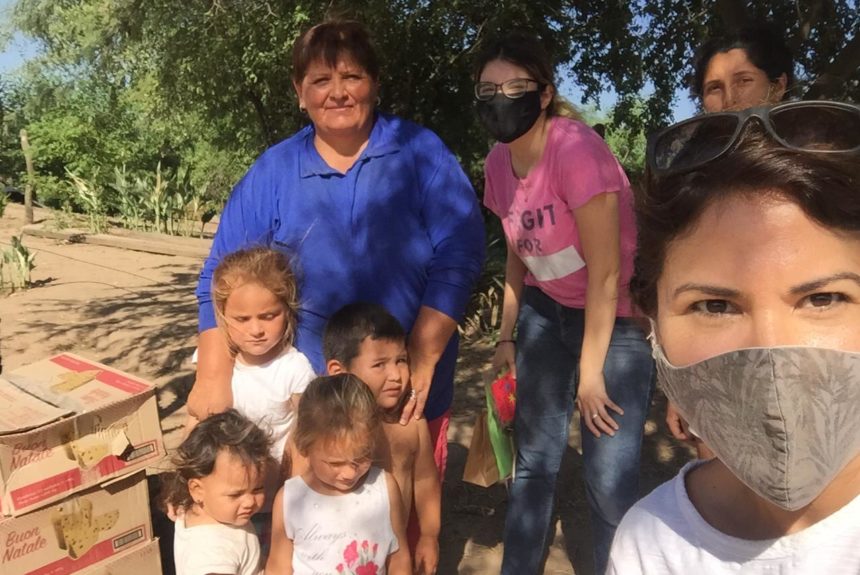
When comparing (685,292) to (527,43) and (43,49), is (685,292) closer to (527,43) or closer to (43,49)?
(527,43)

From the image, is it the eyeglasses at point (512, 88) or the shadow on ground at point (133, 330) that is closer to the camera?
the eyeglasses at point (512, 88)

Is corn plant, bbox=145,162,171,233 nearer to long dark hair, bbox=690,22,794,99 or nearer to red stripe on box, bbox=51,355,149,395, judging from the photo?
red stripe on box, bbox=51,355,149,395

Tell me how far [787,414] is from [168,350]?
6364 millimetres

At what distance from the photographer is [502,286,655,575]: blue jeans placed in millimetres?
2227

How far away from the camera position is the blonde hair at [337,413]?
82.4 inches

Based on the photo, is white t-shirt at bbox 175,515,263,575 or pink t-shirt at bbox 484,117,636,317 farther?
white t-shirt at bbox 175,515,263,575

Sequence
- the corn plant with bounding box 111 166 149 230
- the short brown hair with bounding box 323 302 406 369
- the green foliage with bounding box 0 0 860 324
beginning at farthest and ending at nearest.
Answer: the corn plant with bounding box 111 166 149 230 < the green foliage with bounding box 0 0 860 324 < the short brown hair with bounding box 323 302 406 369

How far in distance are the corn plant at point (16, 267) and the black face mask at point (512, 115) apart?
8379mm

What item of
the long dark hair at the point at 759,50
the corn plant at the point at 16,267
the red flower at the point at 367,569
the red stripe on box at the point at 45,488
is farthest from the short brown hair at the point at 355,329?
the corn plant at the point at 16,267

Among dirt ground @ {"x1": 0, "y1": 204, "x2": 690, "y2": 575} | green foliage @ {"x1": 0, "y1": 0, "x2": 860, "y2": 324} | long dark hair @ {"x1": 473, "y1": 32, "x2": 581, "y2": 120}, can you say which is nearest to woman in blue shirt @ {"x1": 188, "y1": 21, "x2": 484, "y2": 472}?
long dark hair @ {"x1": 473, "y1": 32, "x2": 581, "y2": 120}

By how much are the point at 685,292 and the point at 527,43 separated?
57.8 inches

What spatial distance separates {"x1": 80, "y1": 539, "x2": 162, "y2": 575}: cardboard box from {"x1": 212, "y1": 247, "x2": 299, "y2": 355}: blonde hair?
99 cm

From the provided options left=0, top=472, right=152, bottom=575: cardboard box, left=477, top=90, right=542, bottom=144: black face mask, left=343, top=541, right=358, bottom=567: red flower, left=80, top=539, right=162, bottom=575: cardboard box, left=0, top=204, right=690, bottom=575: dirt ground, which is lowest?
left=0, top=204, right=690, bottom=575: dirt ground

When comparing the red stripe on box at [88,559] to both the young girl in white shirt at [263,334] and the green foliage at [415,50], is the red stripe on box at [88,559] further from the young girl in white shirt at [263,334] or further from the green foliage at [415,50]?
the green foliage at [415,50]
